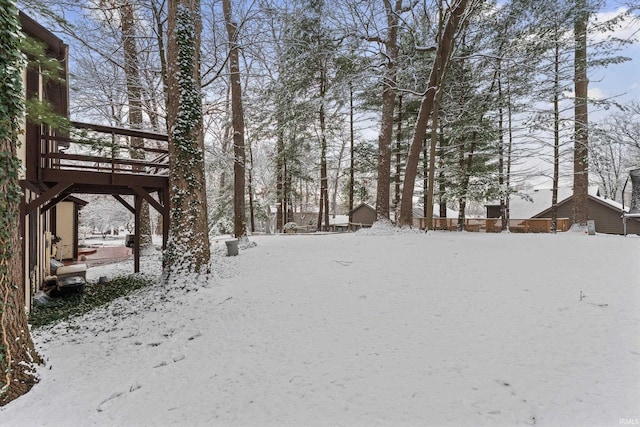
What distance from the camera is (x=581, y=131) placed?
11.1 meters

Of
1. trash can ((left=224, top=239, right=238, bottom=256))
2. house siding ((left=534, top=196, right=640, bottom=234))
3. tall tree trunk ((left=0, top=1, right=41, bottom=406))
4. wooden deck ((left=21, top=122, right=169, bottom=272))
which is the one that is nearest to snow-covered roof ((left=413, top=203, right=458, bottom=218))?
house siding ((left=534, top=196, right=640, bottom=234))

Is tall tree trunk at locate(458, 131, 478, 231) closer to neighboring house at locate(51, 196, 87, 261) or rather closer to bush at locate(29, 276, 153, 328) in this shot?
bush at locate(29, 276, 153, 328)

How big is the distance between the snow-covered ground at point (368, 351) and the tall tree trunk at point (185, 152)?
814 mm

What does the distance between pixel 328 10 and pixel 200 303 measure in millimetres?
9474

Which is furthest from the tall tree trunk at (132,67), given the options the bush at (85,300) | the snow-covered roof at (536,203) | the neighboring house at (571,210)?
the snow-covered roof at (536,203)

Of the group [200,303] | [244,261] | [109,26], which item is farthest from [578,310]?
[109,26]

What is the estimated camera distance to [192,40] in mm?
6086

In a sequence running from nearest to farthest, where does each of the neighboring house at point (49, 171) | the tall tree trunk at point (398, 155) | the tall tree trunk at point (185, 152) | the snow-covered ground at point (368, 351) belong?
1. the snow-covered ground at point (368, 351)
2. the neighboring house at point (49, 171)
3. the tall tree trunk at point (185, 152)
4. the tall tree trunk at point (398, 155)

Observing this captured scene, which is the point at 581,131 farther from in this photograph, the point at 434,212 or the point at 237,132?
the point at 434,212

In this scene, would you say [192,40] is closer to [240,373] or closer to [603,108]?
[240,373]

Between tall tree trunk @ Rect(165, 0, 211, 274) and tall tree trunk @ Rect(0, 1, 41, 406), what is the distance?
272 centimetres

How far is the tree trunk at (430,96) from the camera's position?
27.9ft

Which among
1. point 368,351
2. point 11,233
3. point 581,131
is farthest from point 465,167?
point 11,233

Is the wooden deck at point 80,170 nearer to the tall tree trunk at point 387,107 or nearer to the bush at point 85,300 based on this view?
the bush at point 85,300
